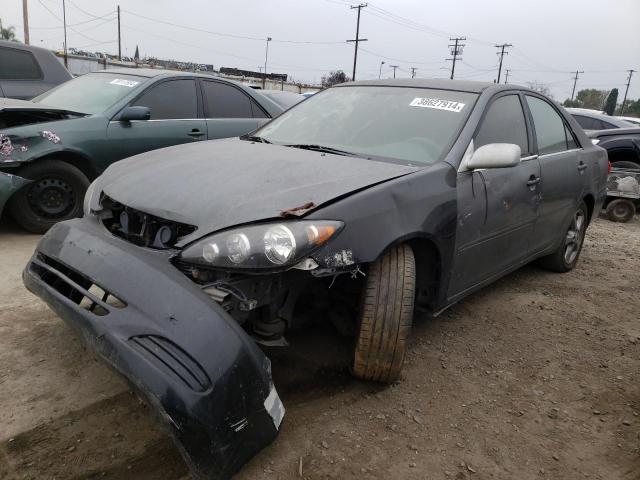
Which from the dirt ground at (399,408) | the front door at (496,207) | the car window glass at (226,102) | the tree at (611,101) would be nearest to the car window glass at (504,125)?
the front door at (496,207)

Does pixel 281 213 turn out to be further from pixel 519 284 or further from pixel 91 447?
pixel 519 284

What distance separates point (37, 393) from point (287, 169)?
61.2 inches

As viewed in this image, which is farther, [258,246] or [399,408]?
[399,408]

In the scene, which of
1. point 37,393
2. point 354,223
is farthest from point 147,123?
point 354,223

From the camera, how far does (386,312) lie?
229cm

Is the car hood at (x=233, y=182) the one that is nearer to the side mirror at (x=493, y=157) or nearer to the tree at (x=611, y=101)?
the side mirror at (x=493, y=157)

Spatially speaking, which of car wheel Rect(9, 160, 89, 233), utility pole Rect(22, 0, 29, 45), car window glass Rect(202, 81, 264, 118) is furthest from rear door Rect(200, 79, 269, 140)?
utility pole Rect(22, 0, 29, 45)

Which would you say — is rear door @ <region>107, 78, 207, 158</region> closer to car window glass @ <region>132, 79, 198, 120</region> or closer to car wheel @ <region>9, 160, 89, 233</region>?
car window glass @ <region>132, 79, 198, 120</region>

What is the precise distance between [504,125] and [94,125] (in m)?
3.56

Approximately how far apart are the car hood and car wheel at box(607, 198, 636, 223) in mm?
6429

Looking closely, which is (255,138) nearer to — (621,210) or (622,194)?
(622,194)

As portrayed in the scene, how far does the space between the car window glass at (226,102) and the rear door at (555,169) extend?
319 centimetres

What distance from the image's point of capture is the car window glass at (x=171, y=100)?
201 inches

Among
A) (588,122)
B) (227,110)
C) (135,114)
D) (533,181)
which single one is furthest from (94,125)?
(588,122)
